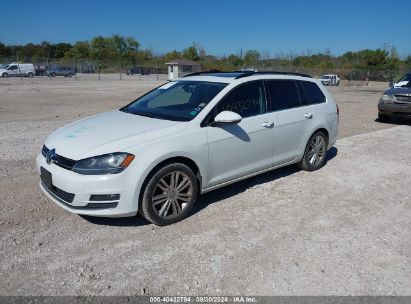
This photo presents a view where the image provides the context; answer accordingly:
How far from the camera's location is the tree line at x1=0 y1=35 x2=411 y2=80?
198ft

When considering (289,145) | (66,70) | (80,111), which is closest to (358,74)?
(66,70)

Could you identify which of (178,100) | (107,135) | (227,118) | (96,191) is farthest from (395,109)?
(96,191)

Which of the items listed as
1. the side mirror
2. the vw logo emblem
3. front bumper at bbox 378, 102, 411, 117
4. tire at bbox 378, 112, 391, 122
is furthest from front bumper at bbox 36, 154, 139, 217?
tire at bbox 378, 112, 391, 122

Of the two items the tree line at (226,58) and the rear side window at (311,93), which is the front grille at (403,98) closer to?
the rear side window at (311,93)

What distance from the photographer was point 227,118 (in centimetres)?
441

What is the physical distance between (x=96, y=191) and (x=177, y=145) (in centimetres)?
97

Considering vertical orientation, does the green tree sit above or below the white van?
above

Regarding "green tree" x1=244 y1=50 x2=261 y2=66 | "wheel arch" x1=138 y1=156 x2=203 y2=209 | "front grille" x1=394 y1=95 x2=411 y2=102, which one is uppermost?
"green tree" x1=244 y1=50 x2=261 y2=66

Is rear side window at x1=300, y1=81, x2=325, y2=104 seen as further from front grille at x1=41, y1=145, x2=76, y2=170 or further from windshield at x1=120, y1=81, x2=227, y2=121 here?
front grille at x1=41, y1=145, x2=76, y2=170

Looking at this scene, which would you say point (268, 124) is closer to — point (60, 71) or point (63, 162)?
point (63, 162)

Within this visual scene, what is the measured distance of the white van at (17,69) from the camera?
42375 millimetres

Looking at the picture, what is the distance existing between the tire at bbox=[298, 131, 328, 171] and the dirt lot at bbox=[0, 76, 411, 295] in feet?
0.99

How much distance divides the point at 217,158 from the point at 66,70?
50675 millimetres

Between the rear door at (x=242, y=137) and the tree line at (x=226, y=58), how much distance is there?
4911cm
